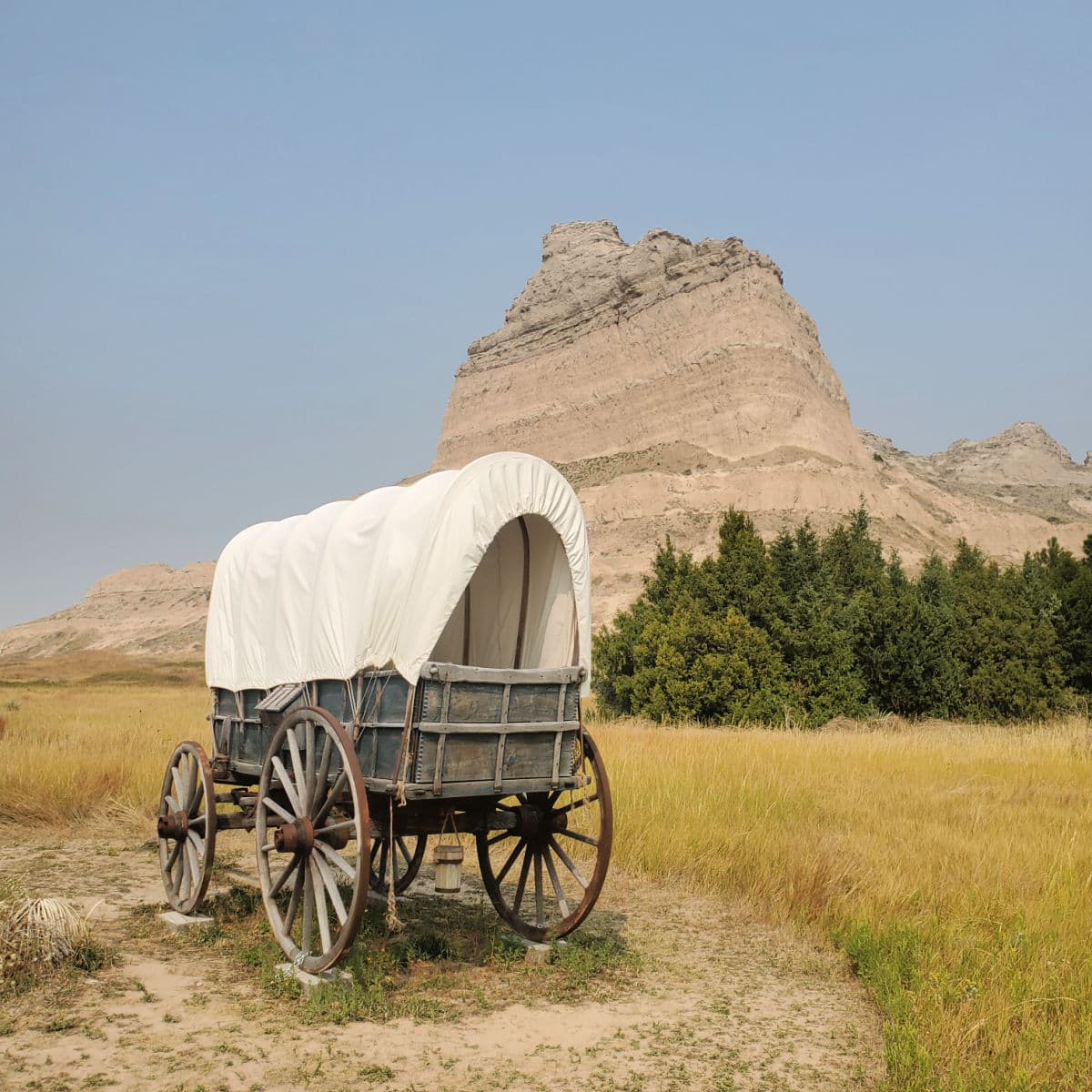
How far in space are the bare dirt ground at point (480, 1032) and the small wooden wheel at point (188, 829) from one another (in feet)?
1.39

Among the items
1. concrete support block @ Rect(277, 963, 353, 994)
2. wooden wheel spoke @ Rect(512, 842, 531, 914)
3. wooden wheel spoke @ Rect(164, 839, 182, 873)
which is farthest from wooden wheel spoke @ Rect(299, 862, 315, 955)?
wooden wheel spoke @ Rect(164, 839, 182, 873)

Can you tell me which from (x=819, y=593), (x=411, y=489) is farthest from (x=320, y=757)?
(x=819, y=593)

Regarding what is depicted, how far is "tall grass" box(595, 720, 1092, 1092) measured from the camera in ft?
15.1

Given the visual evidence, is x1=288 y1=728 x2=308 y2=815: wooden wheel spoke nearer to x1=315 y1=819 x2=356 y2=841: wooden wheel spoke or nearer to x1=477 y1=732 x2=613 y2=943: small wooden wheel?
x1=315 y1=819 x2=356 y2=841: wooden wheel spoke

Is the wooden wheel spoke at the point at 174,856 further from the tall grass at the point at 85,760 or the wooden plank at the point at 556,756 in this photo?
the tall grass at the point at 85,760

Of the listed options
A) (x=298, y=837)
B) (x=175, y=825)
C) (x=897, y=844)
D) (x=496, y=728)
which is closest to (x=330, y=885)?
(x=298, y=837)

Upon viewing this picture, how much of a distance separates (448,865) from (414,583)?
1611 mm

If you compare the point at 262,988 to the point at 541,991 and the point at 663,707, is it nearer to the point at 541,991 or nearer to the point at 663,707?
the point at 541,991

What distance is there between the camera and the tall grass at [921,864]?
461 centimetres

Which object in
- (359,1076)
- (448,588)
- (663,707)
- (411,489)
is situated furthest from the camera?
(663,707)

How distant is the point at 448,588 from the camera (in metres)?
5.45

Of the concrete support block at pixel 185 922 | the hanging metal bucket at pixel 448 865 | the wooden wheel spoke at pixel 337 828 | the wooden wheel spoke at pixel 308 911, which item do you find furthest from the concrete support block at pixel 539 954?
the concrete support block at pixel 185 922

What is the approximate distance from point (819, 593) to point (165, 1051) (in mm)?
22326

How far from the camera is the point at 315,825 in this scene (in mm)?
5609
